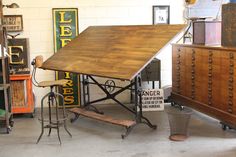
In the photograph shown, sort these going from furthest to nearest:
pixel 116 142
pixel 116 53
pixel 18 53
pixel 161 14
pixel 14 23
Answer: pixel 161 14 < pixel 14 23 < pixel 18 53 < pixel 116 53 < pixel 116 142

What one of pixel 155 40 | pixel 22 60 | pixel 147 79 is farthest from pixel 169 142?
pixel 22 60

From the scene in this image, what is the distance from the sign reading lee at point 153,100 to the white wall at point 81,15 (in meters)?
1.00

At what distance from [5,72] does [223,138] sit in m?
3.04

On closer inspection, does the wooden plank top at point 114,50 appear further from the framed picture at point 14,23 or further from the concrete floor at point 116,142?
the framed picture at point 14,23

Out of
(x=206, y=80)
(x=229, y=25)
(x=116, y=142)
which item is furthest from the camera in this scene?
(x=206, y=80)

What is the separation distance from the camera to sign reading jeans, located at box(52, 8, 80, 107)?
20.3 ft

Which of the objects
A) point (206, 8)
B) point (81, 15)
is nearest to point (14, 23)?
point (81, 15)

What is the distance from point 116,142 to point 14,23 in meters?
2.90

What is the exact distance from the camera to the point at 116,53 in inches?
190

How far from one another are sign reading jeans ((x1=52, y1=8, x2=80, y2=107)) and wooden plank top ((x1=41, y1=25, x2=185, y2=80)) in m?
0.48

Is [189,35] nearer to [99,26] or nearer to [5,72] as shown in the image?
[99,26]

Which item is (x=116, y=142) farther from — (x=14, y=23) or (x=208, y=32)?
(x=14, y=23)

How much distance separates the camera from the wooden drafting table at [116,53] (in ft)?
14.5

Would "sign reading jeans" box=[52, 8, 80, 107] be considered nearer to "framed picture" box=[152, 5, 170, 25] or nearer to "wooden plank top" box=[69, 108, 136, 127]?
"wooden plank top" box=[69, 108, 136, 127]
